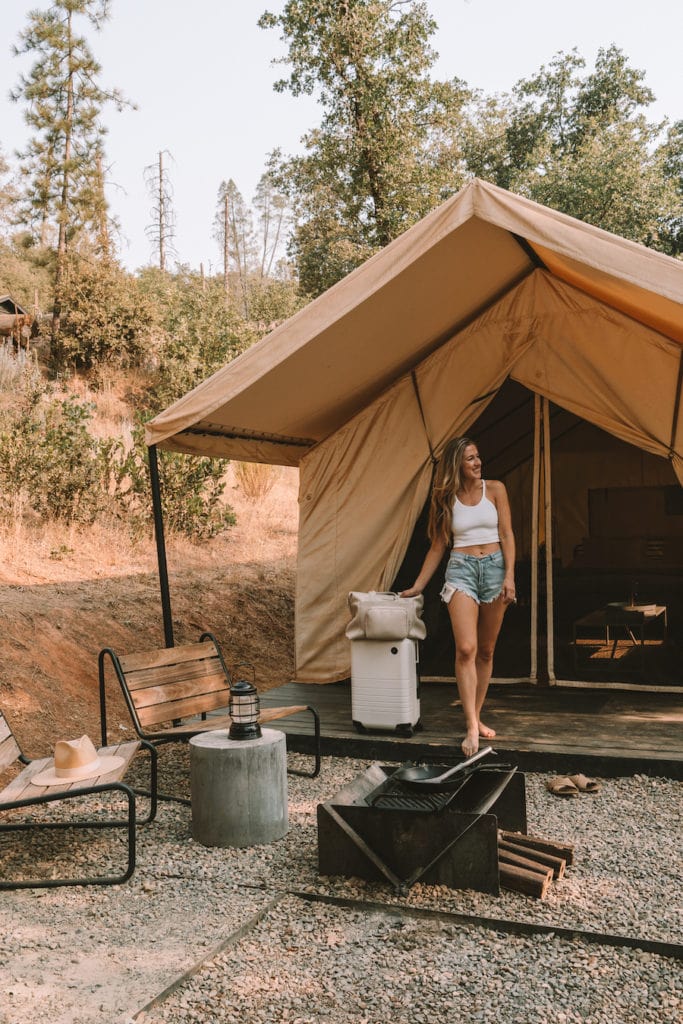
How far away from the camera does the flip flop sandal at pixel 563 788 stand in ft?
12.5

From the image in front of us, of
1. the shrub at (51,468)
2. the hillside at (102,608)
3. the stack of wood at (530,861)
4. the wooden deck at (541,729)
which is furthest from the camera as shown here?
the shrub at (51,468)

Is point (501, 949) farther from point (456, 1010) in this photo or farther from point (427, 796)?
point (427, 796)

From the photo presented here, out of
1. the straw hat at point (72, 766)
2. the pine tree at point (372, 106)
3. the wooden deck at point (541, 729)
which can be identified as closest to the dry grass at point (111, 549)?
the wooden deck at point (541, 729)

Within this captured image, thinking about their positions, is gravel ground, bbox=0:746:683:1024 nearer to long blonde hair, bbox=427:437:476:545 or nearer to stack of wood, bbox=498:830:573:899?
stack of wood, bbox=498:830:573:899

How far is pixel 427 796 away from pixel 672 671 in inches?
148

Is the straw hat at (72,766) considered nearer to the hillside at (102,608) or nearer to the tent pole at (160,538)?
the tent pole at (160,538)

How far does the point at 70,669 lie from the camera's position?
19.7 feet

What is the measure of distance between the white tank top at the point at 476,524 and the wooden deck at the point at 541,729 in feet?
3.30

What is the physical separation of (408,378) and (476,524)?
1.65 m

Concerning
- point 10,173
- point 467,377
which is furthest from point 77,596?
point 10,173

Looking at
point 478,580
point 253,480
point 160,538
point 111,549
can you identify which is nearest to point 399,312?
point 478,580

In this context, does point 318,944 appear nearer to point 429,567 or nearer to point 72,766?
point 72,766

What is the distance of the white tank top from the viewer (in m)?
4.26

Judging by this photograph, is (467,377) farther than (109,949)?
Yes
